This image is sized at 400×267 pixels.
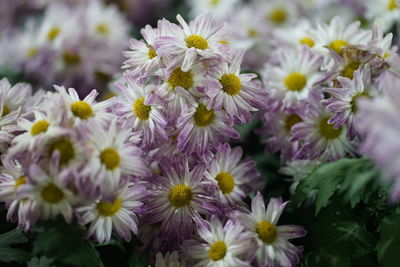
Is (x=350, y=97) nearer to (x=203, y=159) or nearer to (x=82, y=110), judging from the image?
(x=203, y=159)

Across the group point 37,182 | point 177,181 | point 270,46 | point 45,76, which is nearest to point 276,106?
point 177,181

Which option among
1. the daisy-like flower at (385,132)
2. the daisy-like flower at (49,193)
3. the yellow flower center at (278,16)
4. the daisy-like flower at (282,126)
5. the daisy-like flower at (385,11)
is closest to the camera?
the daisy-like flower at (385,132)

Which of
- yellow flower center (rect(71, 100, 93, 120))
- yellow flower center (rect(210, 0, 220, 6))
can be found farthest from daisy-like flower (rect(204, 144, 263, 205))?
yellow flower center (rect(210, 0, 220, 6))

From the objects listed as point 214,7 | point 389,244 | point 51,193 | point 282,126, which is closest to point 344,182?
point 389,244

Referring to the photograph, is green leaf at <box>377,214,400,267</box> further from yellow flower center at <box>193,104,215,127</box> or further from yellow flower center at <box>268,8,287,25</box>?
Answer: yellow flower center at <box>268,8,287,25</box>

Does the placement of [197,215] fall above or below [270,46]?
below

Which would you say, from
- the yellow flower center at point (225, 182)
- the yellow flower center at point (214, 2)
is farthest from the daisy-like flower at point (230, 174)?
the yellow flower center at point (214, 2)

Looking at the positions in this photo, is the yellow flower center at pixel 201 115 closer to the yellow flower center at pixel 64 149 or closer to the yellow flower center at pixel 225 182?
the yellow flower center at pixel 225 182

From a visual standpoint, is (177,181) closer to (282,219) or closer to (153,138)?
(153,138)
